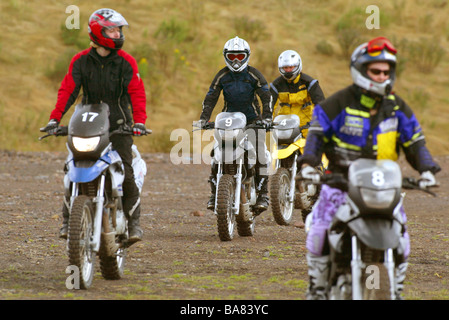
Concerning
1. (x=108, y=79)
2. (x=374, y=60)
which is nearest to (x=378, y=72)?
(x=374, y=60)

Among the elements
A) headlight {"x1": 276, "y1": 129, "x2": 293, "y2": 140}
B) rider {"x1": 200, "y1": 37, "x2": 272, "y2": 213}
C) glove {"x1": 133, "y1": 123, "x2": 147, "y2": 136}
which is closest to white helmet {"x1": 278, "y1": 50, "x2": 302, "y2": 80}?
headlight {"x1": 276, "y1": 129, "x2": 293, "y2": 140}

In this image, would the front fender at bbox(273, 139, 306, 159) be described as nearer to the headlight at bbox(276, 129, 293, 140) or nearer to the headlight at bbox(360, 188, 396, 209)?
the headlight at bbox(276, 129, 293, 140)

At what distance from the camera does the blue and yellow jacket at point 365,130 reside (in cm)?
637

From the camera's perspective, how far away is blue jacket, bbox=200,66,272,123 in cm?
1230

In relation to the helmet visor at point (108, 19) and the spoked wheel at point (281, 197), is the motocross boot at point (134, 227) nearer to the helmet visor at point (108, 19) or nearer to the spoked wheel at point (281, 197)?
the helmet visor at point (108, 19)

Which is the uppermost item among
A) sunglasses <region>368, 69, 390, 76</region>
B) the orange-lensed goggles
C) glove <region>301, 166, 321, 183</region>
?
the orange-lensed goggles

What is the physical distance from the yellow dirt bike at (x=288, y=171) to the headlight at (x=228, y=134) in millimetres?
1903

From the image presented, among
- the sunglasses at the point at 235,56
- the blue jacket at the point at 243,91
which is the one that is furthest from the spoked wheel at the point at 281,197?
the sunglasses at the point at 235,56

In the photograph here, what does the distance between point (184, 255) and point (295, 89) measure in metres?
4.26

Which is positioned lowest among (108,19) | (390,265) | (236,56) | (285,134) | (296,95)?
(390,265)

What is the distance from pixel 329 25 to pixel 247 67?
83.0 feet

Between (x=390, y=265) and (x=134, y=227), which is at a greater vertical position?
(x=134, y=227)

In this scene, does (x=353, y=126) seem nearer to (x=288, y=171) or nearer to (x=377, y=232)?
(x=377, y=232)

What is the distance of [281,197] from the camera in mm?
13633
